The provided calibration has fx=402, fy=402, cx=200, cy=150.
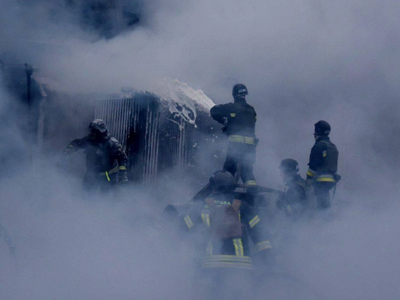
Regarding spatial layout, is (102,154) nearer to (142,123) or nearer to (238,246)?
(142,123)

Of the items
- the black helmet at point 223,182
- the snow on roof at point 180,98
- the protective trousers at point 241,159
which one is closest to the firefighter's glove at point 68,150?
the snow on roof at point 180,98

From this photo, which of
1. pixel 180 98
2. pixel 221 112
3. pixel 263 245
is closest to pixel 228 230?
pixel 263 245

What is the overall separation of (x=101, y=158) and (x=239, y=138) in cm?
248

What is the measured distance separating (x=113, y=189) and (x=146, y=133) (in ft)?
3.58

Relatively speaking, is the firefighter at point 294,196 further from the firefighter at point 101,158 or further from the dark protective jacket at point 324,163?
the firefighter at point 101,158

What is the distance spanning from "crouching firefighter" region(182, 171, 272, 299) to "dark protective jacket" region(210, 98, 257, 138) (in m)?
1.71

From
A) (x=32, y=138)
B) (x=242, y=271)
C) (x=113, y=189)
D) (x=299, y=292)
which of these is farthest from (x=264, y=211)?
(x=32, y=138)

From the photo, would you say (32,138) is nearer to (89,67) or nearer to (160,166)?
(89,67)

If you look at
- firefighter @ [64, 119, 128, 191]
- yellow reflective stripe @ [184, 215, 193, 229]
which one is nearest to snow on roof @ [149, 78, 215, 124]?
firefighter @ [64, 119, 128, 191]

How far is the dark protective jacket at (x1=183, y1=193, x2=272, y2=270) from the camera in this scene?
372 cm

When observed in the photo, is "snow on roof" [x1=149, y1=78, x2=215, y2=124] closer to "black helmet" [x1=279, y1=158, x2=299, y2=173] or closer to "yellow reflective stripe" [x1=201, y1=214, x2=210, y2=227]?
"black helmet" [x1=279, y1=158, x2=299, y2=173]

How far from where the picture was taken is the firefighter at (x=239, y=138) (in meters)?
5.61

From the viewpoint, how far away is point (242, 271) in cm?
371

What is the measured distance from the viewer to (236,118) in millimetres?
5625
